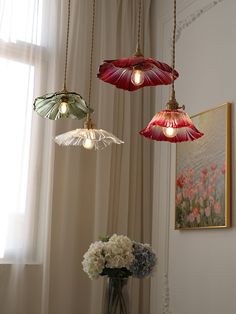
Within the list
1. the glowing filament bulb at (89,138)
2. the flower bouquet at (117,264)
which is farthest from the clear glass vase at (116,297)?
the glowing filament bulb at (89,138)

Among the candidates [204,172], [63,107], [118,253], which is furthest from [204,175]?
[63,107]

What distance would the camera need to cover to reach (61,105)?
8.52ft

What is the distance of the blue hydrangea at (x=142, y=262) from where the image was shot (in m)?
2.59

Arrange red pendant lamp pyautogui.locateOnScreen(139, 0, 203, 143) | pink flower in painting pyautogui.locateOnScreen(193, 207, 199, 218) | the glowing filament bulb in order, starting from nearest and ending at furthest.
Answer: red pendant lamp pyautogui.locateOnScreen(139, 0, 203, 143) < the glowing filament bulb < pink flower in painting pyautogui.locateOnScreen(193, 207, 199, 218)

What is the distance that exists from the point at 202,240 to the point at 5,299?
1518 millimetres

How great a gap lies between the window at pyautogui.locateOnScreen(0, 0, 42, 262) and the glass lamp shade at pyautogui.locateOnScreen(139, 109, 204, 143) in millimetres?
1782

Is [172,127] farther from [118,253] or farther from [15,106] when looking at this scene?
[15,106]

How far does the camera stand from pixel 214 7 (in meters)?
3.90

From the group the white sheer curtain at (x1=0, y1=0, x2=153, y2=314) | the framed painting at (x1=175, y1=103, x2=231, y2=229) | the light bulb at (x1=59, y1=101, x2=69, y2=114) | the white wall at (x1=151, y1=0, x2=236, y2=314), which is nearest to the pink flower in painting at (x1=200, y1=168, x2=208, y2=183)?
the framed painting at (x1=175, y1=103, x2=231, y2=229)

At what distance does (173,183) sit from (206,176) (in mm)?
488

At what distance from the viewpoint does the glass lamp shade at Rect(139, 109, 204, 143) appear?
7.68ft

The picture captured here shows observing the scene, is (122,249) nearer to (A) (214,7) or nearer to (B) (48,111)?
(B) (48,111)

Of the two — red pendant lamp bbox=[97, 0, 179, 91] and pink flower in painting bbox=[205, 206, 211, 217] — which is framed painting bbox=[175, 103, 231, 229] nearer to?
pink flower in painting bbox=[205, 206, 211, 217]

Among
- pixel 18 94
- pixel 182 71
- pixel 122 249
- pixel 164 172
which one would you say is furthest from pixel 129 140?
pixel 122 249
